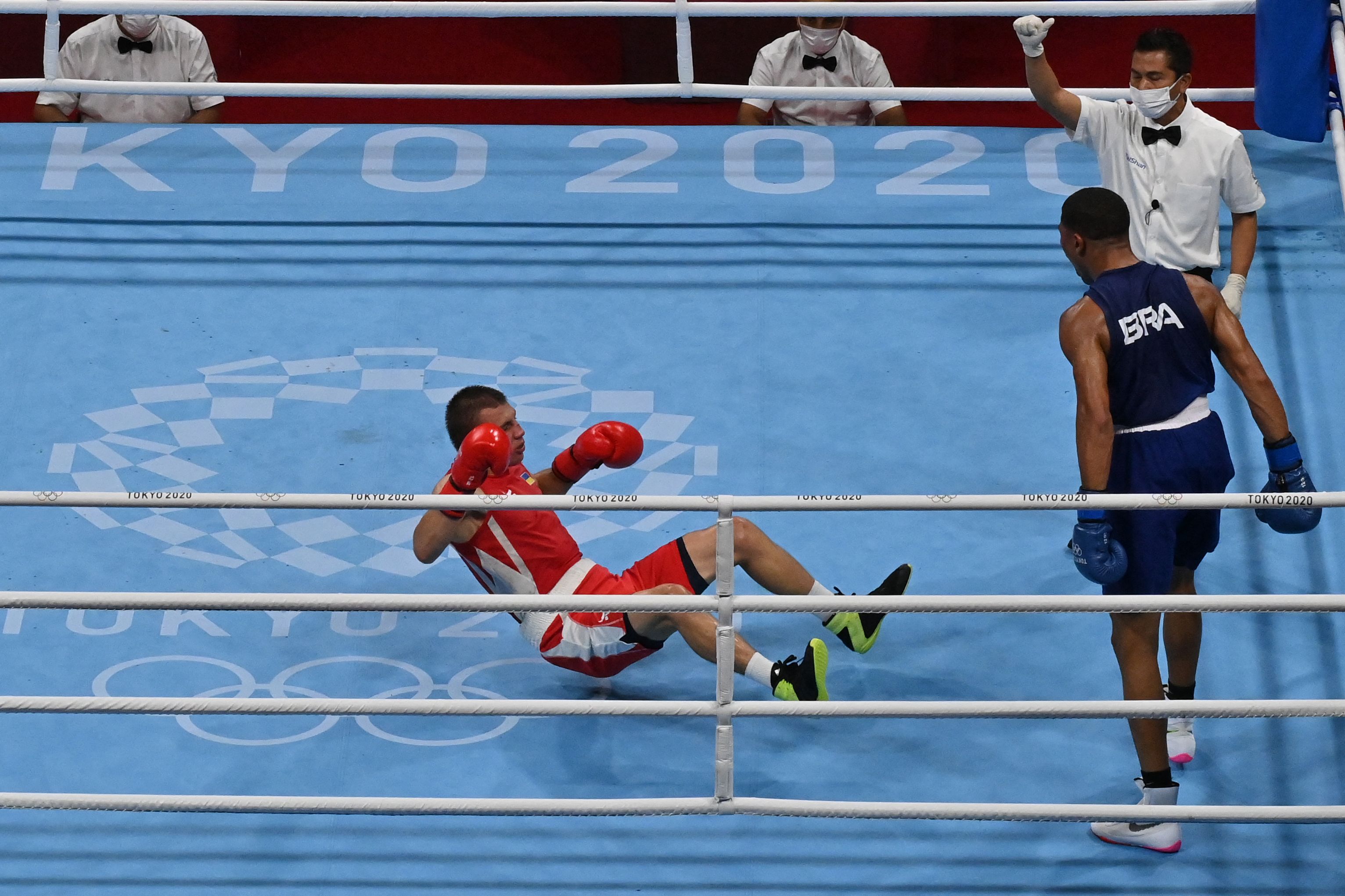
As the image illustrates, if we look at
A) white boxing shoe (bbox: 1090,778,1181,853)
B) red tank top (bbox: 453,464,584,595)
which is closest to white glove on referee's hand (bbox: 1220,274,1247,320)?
white boxing shoe (bbox: 1090,778,1181,853)

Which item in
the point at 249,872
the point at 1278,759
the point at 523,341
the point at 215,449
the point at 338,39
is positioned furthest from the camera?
the point at 338,39

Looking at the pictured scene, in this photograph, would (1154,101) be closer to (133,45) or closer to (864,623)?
(864,623)

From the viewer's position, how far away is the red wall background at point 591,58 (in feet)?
26.5

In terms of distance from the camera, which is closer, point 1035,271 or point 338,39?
point 1035,271

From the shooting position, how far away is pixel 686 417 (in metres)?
4.92

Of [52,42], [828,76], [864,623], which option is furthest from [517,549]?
[828,76]

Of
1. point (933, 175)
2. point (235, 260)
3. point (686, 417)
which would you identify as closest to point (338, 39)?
point (235, 260)

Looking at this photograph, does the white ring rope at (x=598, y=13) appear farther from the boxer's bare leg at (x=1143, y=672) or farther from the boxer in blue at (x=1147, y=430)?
the boxer's bare leg at (x=1143, y=672)

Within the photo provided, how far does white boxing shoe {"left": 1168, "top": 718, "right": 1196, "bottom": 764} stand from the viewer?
12.9 ft

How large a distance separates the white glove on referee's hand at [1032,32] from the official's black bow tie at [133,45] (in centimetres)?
340

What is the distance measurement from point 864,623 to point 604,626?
26.2 inches

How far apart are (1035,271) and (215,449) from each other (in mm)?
2654

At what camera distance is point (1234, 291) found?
4738 mm

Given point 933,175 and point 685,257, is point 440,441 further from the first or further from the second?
point 933,175
